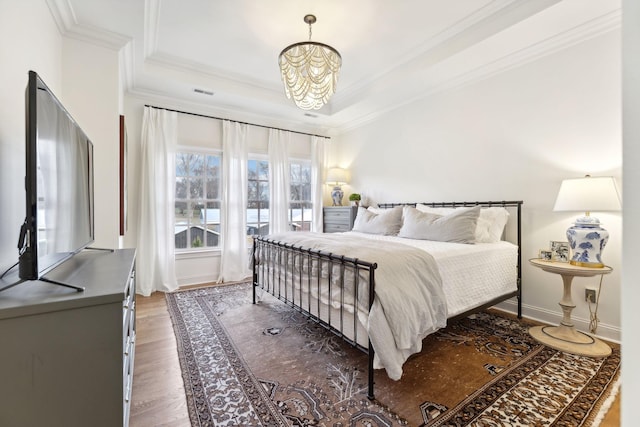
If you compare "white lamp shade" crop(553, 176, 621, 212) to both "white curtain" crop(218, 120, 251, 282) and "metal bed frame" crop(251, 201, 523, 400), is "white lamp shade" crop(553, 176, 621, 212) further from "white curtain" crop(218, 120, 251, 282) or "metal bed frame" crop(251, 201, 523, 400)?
"white curtain" crop(218, 120, 251, 282)

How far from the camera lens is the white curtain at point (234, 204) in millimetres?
4285

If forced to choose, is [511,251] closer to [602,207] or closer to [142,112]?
[602,207]

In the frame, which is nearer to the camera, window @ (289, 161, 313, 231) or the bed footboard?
the bed footboard

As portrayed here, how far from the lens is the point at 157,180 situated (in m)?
3.81

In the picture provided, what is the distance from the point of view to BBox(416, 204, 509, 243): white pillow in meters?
2.84

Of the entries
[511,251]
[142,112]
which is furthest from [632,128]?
[142,112]

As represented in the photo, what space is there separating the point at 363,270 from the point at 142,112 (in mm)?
3741

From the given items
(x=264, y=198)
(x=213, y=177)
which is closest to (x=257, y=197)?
(x=264, y=198)

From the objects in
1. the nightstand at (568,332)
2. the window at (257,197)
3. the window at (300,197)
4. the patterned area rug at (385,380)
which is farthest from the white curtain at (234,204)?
the nightstand at (568,332)

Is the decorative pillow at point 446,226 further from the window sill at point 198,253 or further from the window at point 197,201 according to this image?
the window at point 197,201

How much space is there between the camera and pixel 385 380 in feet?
6.09

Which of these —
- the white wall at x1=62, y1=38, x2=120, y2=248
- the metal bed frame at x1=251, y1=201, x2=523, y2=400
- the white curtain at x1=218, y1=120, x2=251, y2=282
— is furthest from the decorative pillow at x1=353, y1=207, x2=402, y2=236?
the white wall at x1=62, y1=38, x2=120, y2=248

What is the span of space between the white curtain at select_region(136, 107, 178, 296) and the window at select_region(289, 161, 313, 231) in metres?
1.93

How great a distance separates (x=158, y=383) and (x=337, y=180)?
4.00 meters
